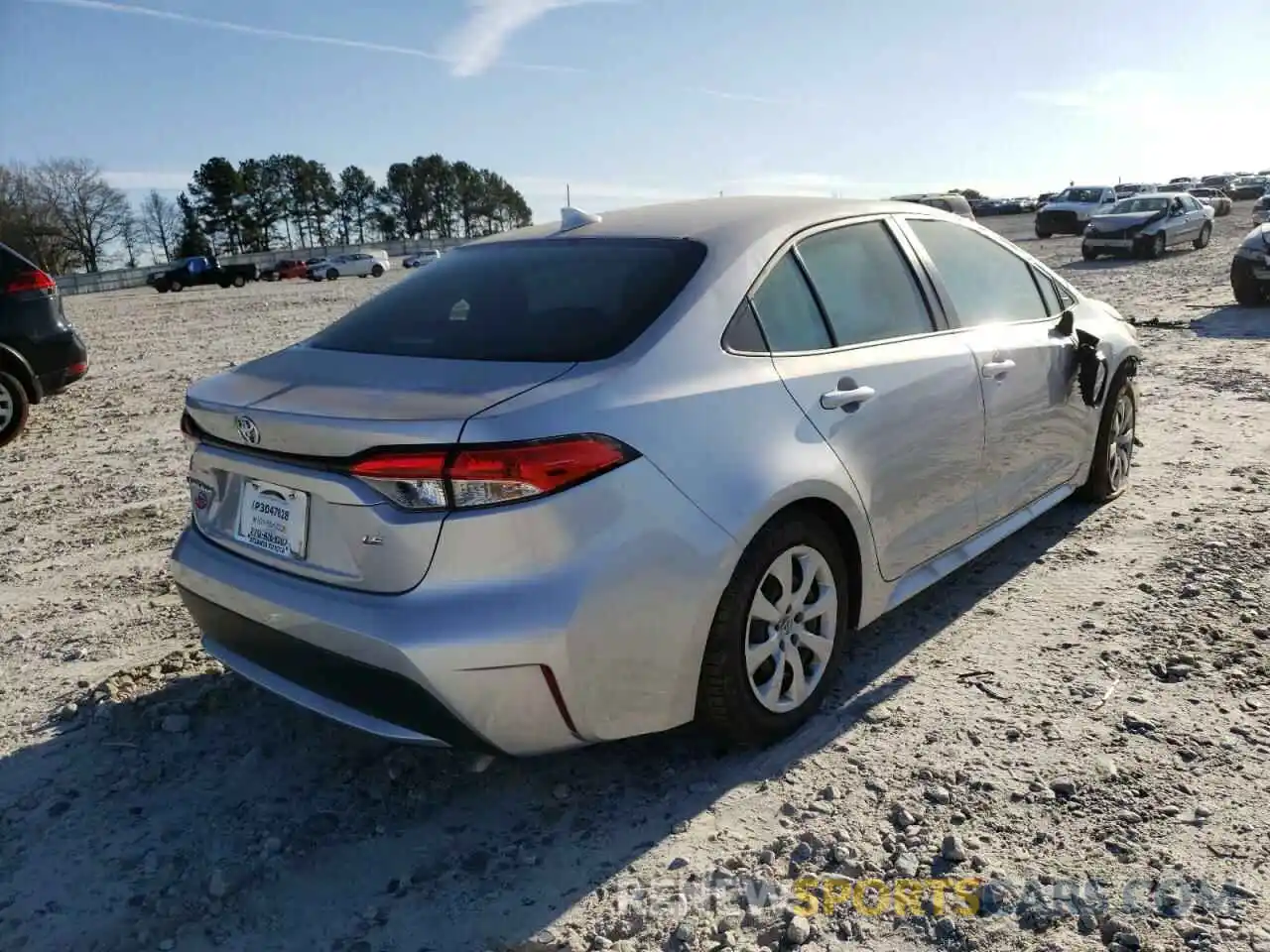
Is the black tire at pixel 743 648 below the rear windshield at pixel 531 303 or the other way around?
below

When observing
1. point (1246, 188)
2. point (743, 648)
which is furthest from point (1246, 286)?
point (1246, 188)

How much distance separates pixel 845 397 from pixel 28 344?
24.0ft

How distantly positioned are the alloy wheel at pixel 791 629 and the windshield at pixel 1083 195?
33.8 meters

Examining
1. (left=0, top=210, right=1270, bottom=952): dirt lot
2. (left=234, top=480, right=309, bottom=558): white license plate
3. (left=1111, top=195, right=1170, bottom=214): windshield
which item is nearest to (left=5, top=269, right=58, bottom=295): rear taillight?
(left=0, top=210, right=1270, bottom=952): dirt lot

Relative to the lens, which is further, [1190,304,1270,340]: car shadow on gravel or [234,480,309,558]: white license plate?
[1190,304,1270,340]: car shadow on gravel

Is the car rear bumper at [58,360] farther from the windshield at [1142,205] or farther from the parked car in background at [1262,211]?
the parked car in background at [1262,211]

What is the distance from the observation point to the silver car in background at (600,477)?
231 cm

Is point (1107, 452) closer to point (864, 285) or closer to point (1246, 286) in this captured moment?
point (864, 285)

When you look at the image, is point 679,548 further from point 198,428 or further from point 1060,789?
point 198,428

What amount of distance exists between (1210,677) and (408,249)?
97.9 meters

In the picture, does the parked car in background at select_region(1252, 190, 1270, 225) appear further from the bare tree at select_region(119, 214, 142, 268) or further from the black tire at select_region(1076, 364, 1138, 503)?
the bare tree at select_region(119, 214, 142, 268)

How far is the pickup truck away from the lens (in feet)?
145

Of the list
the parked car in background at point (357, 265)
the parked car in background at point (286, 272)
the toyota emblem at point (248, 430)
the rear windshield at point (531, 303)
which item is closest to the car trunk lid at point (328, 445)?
the toyota emblem at point (248, 430)

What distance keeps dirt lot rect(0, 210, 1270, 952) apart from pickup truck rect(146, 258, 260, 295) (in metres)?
44.5
